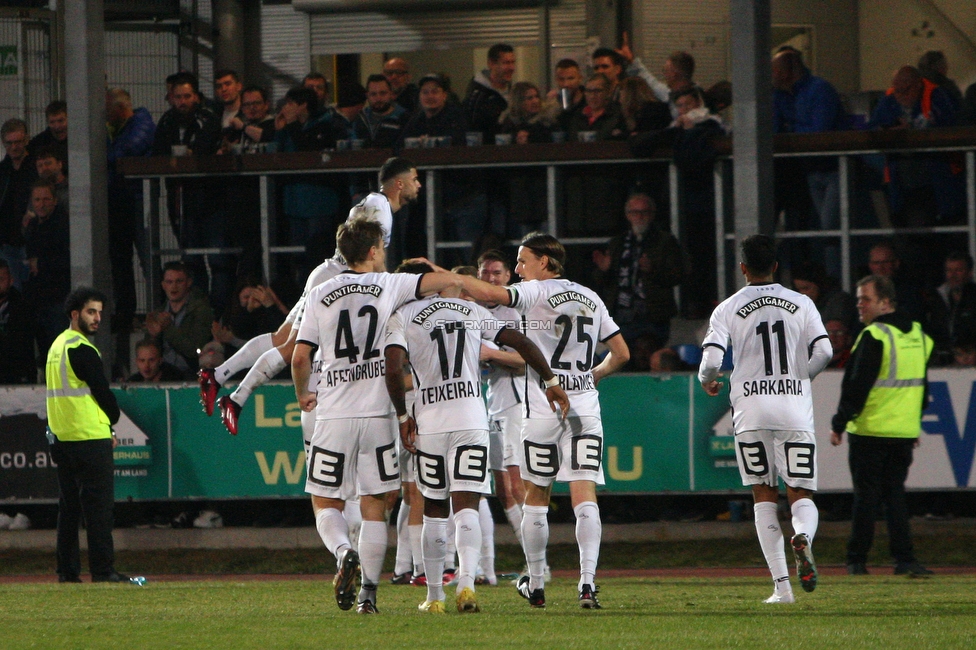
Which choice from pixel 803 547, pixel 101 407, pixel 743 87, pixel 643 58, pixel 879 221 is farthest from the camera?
pixel 643 58

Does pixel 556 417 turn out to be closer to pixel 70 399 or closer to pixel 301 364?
pixel 301 364

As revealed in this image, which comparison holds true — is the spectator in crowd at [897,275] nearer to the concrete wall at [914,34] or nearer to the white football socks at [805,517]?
the white football socks at [805,517]

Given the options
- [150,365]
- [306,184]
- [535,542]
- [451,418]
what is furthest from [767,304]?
[306,184]

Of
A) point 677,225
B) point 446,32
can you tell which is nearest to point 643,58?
point 446,32

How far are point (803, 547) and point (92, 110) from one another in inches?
342

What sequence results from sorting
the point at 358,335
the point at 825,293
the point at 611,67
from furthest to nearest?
the point at 611,67, the point at 825,293, the point at 358,335

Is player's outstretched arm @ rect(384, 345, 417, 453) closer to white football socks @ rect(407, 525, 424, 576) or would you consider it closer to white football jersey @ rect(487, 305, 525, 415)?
white football socks @ rect(407, 525, 424, 576)

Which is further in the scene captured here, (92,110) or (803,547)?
(92,110)

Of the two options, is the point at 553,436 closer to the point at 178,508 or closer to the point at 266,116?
the point at 178,508

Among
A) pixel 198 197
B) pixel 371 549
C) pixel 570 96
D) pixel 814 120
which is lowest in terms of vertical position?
pixel 371 549

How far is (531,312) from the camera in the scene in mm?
8703

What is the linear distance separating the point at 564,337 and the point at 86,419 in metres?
4.52

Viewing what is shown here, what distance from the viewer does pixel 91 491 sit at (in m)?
11.6

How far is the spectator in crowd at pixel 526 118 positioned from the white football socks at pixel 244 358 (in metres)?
4.14
